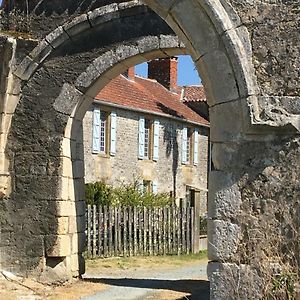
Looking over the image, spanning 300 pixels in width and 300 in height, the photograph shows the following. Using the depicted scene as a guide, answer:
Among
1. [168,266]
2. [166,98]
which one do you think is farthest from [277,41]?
[166,98]

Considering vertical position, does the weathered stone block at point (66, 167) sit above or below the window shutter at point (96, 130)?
below

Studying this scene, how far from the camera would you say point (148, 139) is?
2509 centimetres

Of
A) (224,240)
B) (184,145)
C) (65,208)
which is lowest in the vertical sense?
(224,240)

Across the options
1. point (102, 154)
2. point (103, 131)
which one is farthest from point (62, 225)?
point (103, 131)

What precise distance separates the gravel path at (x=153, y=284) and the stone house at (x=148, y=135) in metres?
8.01

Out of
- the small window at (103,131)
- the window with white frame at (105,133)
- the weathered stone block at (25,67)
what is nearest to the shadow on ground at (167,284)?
the weathered stone block at (25,67)

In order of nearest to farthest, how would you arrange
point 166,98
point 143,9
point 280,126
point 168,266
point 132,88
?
point 280,126 → point 143,9 → point 168,266 → point 132,88 → point 166,98

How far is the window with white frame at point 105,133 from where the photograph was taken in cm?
2183

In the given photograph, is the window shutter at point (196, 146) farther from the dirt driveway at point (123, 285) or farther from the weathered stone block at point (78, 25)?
the weathered stone block at point (78, 25)

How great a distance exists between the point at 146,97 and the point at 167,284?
15.8 metres

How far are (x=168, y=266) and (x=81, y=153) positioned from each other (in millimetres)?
4147

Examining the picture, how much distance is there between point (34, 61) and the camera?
392 inches

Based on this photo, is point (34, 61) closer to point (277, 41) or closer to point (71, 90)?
point (71, 90)

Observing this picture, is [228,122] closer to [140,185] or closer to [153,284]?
[153,284]
